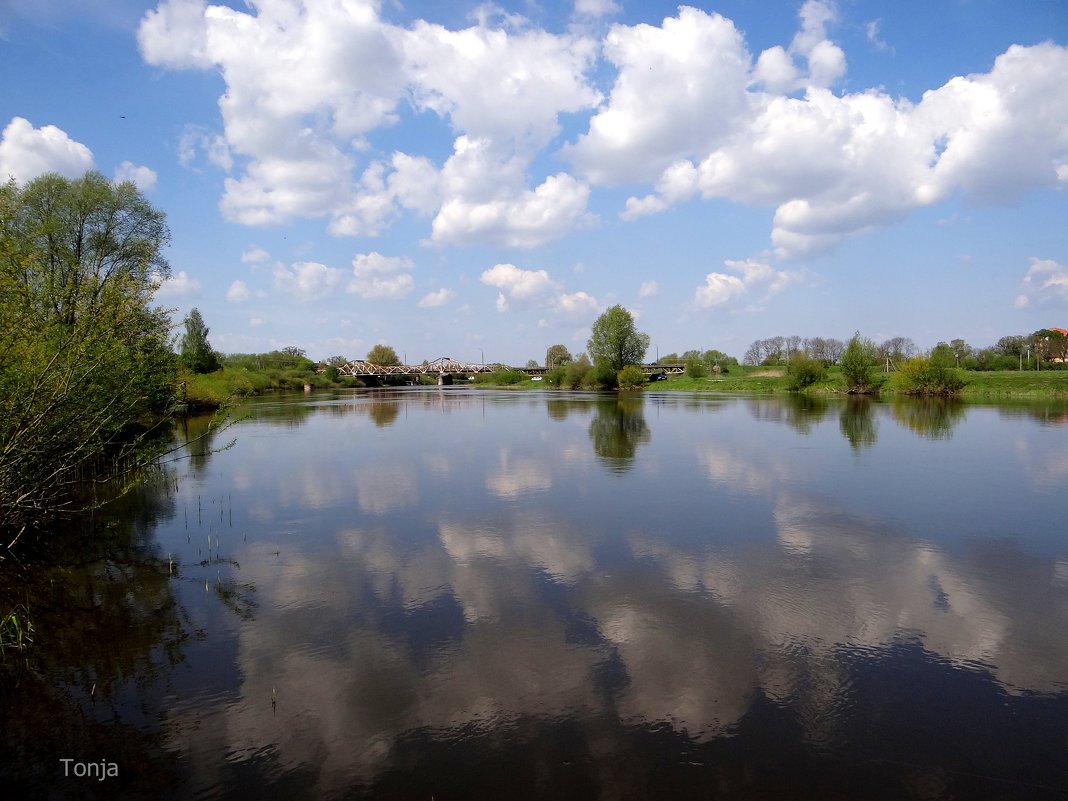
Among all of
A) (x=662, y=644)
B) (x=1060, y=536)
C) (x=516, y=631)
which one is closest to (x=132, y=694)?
(x=516, y=631)

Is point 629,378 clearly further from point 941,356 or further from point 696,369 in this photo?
point 941,356

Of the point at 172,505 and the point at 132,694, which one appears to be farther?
the point at 172,505

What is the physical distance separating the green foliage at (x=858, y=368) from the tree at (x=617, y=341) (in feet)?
133

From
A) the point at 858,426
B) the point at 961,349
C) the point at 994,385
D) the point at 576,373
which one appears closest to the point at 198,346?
the point at 576,373

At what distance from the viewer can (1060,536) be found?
41.8 ft

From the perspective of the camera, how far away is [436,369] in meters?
182

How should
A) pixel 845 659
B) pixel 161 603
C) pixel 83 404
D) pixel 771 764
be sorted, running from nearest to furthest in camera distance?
pixel 771 764
pixel 845 659
pixel 161 603
pixel 83 404

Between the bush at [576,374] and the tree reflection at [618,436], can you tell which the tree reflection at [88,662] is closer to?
the tree reflection at [618,436]

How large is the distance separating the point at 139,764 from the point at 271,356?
433 feet

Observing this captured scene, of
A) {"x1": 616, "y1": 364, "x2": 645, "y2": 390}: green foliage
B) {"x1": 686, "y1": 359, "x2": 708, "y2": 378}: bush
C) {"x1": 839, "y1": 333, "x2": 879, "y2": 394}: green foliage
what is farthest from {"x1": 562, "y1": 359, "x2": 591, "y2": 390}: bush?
{"x1": 839, "y1": 333, "x2": 879, "y2": 394}: green foliage

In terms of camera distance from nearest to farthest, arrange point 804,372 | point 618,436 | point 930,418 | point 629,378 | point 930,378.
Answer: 1. point 618,436
2. point 930,418
3. point 930,378
4. point 804,372
5. point 629,378

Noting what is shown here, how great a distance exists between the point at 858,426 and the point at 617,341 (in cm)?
7188

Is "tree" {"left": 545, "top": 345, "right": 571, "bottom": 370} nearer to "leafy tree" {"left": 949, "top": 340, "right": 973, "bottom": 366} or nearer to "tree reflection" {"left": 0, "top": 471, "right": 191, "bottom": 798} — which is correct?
"leafy tree" {"left": 949, "top": 340, "right": 973, "bottom": 366}

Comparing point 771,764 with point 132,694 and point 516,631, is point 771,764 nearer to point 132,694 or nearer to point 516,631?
point 516,631
